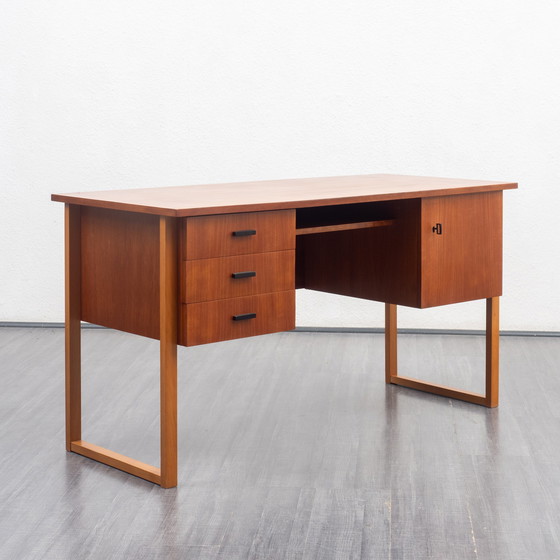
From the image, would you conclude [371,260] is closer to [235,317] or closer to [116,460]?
[235,317]

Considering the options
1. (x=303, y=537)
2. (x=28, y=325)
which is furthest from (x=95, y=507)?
(x=28, y=325)

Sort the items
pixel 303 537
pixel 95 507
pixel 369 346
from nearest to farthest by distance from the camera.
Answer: pixel 303 537, pixel 95 507, pixel 369 346

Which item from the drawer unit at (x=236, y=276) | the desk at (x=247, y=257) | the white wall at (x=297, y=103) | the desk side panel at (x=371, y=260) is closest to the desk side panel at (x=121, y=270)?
the desk at (x=247, y=257)

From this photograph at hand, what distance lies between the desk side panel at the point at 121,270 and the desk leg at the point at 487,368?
1.35m

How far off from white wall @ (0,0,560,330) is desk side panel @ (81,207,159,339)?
6.97 feet

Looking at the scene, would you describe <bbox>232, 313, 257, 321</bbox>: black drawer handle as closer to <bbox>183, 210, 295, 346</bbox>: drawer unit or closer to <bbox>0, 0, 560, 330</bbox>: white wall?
<bbox>183, 210, 295, 346</bbox>: drawer unit

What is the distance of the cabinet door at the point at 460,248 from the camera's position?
3.25 m

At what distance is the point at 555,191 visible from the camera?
4.85 m

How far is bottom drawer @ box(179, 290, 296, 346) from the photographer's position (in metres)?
2.64

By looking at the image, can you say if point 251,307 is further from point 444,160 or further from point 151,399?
point 444,160

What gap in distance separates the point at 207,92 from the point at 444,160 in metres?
1.23

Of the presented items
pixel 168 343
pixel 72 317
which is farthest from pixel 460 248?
pixel 72 317

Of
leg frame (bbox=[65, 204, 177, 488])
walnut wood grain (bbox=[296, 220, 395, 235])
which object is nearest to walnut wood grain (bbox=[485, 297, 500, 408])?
walnut wood grain (bbox=[296, 220, 395, 235])

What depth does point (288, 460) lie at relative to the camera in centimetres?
298
